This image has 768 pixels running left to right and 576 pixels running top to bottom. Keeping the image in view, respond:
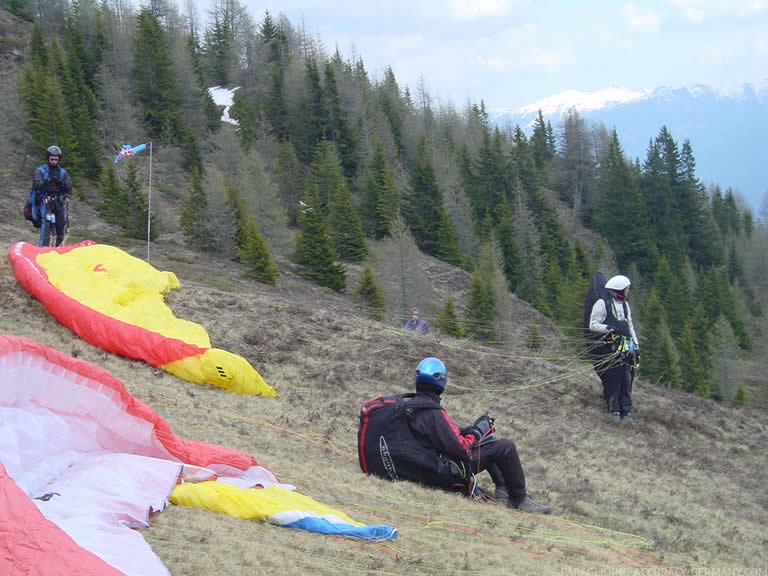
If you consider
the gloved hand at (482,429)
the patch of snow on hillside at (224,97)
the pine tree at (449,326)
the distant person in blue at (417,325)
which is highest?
the patch of snow on hillside at (224,97)

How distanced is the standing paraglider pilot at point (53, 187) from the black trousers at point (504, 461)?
340 inches

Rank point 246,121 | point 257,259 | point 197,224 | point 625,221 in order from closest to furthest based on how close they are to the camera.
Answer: point 257,259 < point 197,224 < point 246,121 < point 625,221

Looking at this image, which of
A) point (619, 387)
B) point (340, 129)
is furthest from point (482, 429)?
point (340, 129)

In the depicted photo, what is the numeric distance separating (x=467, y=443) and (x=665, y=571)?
1.79 meters

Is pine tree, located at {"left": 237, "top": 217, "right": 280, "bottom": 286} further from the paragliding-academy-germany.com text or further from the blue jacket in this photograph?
the paragliding-academy-germany.com text

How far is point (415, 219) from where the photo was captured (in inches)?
2147

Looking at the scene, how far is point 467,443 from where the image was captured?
6281mm

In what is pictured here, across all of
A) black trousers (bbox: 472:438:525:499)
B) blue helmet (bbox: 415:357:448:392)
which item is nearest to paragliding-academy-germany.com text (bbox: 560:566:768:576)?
black trousers (bbox: 472:438:525:499)

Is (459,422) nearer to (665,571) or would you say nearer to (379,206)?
(665,571)

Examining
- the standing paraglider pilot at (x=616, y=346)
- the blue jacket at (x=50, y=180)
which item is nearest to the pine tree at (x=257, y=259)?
the blue jacket at (x=50, y=180)

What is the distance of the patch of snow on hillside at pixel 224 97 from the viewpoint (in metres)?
69.4

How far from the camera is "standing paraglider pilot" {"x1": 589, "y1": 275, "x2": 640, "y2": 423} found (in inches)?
422

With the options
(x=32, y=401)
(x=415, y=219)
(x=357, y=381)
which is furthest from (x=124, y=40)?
(x=32, y=401)

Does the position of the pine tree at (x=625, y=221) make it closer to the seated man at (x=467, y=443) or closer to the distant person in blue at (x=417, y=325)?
the distant person in blue at (x=417, y=325)
